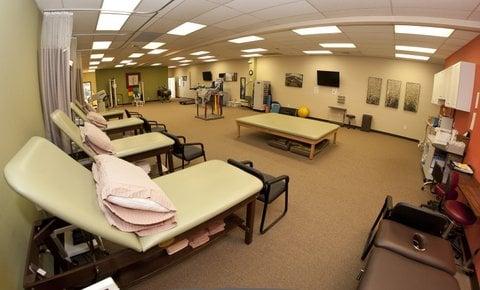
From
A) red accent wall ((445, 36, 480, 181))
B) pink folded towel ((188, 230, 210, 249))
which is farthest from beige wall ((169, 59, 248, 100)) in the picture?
pink folded towel ((188, 230, 210, 249))

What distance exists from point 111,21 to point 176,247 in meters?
3.65

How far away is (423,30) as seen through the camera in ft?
10.6

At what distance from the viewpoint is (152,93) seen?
51.3 feet

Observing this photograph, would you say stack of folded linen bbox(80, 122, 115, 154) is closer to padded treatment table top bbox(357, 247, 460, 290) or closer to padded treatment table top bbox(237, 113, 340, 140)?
padded treatment table top bbox(357, 247, 460, 290)

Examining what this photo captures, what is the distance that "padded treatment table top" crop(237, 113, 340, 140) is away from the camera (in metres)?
4.89

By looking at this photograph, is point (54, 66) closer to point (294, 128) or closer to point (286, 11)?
point (286, 11)

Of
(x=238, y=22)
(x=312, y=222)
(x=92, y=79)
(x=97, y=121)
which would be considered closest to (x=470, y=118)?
(x=312, y=222)

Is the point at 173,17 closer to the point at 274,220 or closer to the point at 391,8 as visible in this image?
the point at 391,8

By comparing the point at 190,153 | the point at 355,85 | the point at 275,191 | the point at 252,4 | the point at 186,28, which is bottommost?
the point at 275,191

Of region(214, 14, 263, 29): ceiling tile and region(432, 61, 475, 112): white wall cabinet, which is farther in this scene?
region(214, 14, 263, 29): ceiling tile

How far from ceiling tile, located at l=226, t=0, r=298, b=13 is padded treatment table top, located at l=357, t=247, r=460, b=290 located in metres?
2.74

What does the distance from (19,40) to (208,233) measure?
7.55 feet

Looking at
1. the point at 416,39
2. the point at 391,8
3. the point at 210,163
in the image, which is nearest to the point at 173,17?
the point at 210,163

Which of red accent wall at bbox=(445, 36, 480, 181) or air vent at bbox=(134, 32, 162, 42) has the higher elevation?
air vent at bbox=(134, 32, 162, 42)
